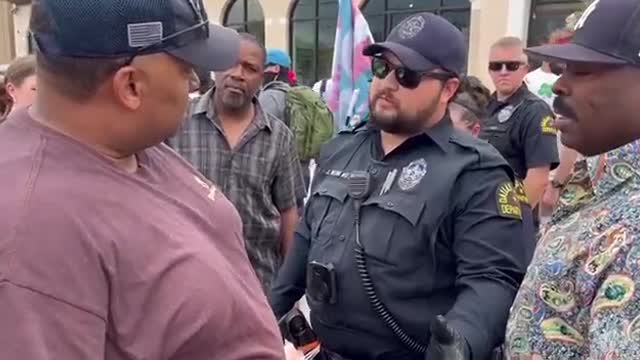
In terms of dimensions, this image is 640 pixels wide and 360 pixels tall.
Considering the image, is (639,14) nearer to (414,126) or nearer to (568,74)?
(568,74)

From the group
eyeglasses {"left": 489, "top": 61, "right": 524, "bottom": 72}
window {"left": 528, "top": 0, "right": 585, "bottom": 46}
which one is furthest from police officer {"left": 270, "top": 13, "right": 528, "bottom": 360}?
window {"left": 528, "top": 0, "right": 585, "bottom": 46}

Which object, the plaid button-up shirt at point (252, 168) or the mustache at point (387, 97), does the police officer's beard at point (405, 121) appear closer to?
the mustache at point (387, 97)

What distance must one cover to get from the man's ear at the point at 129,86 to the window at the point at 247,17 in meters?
15.2

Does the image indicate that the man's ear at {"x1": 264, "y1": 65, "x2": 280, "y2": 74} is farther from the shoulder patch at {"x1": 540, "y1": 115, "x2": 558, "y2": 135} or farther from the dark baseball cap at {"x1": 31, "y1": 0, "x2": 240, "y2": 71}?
the dark baseball cap at {"x1": 31, "y1": 0, "x2": 240, "y2": 71}

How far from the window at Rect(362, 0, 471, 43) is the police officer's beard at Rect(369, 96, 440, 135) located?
10.7 m

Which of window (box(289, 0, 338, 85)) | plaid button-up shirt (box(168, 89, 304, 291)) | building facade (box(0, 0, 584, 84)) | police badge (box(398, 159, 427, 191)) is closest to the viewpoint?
police badge (box(398, 159, 427, 191))

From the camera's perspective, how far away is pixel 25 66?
3.63 meters

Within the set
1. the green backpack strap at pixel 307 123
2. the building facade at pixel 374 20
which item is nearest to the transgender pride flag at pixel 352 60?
the green backpack strap at pixel 307 123

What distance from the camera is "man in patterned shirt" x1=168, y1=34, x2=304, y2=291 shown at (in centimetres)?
340

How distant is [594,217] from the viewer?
1535 mm

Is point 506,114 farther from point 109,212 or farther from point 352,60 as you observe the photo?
point 109,212

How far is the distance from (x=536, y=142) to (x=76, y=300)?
151 inches

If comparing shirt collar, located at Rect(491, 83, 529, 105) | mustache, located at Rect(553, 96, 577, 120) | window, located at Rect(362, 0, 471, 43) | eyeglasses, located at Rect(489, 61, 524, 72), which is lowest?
window, located at Rect(362, 0, 471, 43)

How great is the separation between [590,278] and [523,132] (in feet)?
10.6
